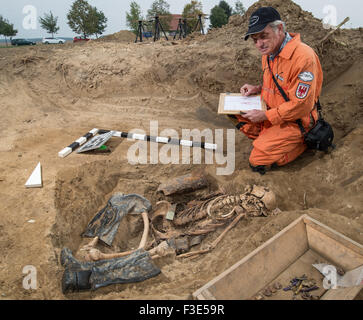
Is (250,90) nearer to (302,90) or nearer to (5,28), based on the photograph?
(302,90)

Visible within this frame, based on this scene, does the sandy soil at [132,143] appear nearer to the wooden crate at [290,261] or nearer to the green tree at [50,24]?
the wooden crate at [290,261]

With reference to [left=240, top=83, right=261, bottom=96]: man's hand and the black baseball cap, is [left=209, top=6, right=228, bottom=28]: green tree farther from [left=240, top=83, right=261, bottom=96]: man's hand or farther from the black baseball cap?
the black baseball cap

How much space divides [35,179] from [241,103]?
2951 mm

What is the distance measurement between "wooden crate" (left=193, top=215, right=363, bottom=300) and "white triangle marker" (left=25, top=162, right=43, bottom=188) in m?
2.64

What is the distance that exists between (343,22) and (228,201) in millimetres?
4925

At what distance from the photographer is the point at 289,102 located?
10.4 ft

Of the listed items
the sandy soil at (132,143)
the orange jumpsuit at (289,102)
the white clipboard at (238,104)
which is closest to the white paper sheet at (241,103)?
the white clipboard at (238,104)

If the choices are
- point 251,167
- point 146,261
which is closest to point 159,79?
point 251,167

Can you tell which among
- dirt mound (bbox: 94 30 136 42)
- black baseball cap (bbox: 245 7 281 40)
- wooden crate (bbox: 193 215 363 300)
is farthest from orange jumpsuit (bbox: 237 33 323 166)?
dirt mound (bbox: 94 30 136 42)

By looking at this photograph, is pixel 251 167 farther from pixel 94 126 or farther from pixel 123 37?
pixel 123 37

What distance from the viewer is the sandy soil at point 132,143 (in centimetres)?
252

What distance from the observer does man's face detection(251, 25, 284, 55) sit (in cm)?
306

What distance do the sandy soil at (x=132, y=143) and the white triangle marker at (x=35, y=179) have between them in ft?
0.22
